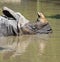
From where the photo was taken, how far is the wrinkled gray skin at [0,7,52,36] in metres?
10.2

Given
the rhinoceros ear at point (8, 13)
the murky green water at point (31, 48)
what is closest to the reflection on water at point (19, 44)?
the murky green water at point (31, 48)

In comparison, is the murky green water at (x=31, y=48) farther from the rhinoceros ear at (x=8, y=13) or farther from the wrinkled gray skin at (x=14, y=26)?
the rhinoceros ear at (x=8, y=13)

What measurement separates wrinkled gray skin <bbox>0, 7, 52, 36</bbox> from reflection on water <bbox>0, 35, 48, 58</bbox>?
7.6 inches

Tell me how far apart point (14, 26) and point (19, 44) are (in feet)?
2.86

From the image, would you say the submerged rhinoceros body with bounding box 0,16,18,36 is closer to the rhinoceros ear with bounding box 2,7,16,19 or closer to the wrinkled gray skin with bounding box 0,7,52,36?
the wrinkled gray skin with bounding box 0,7,52,36

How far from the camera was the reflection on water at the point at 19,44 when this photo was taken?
27.8ft

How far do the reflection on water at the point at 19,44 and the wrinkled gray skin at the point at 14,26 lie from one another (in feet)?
0.64

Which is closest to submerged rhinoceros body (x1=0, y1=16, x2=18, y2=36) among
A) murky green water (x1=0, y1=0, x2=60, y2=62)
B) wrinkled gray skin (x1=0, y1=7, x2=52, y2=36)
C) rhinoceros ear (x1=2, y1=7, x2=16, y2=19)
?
wrinkled gray skin (x1=0, y1=7, x2=52, y2=36)

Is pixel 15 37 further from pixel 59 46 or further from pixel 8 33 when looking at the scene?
pixel 59 46

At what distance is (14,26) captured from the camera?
10227mm

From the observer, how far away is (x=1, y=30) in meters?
10.2

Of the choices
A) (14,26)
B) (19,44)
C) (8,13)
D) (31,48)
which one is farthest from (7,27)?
(31,48)

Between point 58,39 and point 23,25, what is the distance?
1010 millimetres

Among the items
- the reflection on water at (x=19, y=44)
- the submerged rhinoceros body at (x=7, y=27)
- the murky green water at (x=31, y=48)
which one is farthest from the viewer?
the submerged rhinoceros body at (x=7, y=27)
